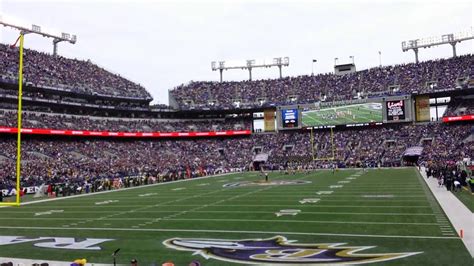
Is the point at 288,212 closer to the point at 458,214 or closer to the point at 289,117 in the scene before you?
the point at 458,214

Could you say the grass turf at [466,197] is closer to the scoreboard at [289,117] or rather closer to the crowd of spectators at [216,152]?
the crowd of spectators at [216,152]

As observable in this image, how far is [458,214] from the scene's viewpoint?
48.1 feet

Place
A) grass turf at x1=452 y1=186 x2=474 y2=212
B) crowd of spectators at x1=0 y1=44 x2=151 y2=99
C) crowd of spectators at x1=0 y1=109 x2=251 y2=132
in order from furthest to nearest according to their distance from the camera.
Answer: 1. crowd of spectators at x1=0 y1=44 x2=151 y2=99
2. crowd of spectators at x1=0 y1=109 x2=251 y2=132
3. grass turf at x1=452 y1=186 x2=474 y2=212

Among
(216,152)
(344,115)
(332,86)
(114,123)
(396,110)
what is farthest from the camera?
(332,86)

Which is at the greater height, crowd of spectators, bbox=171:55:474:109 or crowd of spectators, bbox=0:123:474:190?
crowd of spectators, bbox=171:55:474:109

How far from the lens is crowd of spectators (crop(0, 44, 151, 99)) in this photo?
49.9 metres

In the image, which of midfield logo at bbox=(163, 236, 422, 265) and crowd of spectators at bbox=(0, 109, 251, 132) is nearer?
midfield logo at bbox=(163, 236, 422, 265)

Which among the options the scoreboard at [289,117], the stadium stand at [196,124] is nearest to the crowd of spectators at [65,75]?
the stadium stand at [196,124]

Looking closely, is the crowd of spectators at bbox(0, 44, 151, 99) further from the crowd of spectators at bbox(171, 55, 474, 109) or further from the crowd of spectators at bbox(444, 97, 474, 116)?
the crowd of spectators at bbox(444, 97, 474, 116)

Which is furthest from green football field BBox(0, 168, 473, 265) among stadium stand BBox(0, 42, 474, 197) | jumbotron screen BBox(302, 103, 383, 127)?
jumbotron screen BBox(302, 103, 383, 127)

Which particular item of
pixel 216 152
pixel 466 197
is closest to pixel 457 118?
pixel 216 152

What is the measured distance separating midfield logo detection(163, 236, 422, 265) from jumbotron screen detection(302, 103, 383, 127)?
47614mm

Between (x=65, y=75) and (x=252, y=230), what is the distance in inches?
1958

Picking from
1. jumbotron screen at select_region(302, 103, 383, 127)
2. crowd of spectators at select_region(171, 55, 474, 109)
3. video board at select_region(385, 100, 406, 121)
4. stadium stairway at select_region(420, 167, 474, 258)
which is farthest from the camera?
crowd of spectators at select_region(171, 55, 474, 109)
